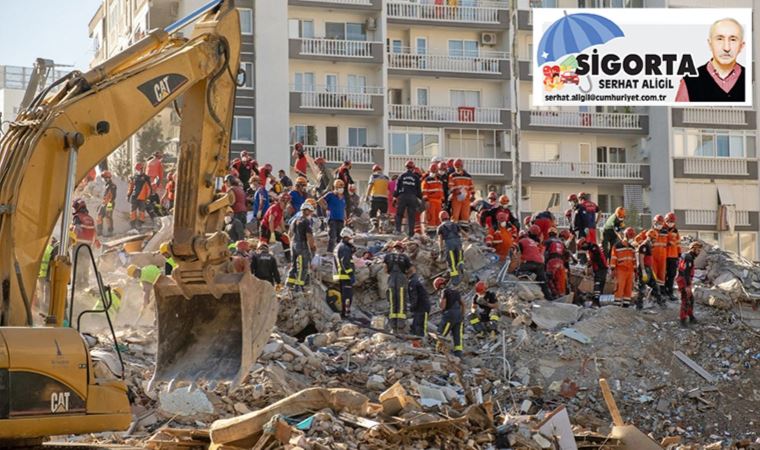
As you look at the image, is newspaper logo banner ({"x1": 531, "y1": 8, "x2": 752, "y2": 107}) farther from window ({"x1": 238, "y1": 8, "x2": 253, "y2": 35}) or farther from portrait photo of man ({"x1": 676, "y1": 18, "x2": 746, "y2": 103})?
window ({"x1": 238, "y1": 8, "x2": 253, "y2": 35})

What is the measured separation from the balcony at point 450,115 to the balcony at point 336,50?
2.28 metres

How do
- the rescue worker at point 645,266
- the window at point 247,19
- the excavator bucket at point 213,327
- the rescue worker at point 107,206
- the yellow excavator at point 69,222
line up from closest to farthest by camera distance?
the yellow excavator at point 69,222 < the excavator bucket at point 213,327 < the rescue worker at point 645,266 < the rescue worker at point 107,206 < the window at point 247,19

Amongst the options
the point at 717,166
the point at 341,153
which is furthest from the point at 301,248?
the point at 717,166

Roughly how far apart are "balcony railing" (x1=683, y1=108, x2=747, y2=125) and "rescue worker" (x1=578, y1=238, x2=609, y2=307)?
27.2 m

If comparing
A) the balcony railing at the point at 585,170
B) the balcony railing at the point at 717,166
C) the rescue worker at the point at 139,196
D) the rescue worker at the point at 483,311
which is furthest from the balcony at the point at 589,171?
the rescue worker at the point at 483,311

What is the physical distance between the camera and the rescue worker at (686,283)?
26562 millimetres

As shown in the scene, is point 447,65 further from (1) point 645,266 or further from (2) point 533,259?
(2) point 533,259

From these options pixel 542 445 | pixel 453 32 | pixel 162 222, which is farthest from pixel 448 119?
pixel 542 445

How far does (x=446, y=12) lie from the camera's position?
52281mm

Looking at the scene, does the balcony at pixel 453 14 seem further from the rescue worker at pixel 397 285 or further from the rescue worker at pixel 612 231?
the rescue worker at pixel 397 285

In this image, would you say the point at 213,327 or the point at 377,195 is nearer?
the point at 213,327

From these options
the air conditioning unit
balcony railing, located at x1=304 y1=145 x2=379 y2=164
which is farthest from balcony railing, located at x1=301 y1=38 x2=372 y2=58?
the air conditioning unit

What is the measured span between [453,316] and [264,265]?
3.60 meters

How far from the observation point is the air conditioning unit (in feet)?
174
